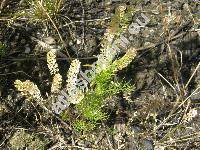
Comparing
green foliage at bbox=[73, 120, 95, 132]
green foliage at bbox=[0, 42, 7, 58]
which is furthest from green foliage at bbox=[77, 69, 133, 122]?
green foliage at bbox=[0, 42, 7, 58]

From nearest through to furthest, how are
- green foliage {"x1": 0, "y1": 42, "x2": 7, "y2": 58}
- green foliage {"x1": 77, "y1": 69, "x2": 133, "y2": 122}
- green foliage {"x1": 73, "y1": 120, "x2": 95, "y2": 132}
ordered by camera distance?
green foliage {"x1": 77, "y1": 69, "x2": 133, "y2": 122} < green foliage {"x1": 73, "y1": 120, "x2": 95, "y2": 132} < green foliage {"x1": 0, "y1": 42, "x2": 7, "y2": 58}

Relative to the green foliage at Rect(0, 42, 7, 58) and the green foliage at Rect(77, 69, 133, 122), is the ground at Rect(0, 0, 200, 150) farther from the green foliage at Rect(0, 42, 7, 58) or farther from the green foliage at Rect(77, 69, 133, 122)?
the green foliage at Rect(77, 69, 133, 122)

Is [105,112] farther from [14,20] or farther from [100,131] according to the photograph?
[14,20]

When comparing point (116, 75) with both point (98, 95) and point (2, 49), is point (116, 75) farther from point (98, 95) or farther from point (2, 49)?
point (2, 49)

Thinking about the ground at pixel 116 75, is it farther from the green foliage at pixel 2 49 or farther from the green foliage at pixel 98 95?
the green foliage at pixel 98 95

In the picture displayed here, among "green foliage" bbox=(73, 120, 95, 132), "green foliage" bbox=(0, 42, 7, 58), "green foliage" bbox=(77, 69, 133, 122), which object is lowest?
"green foliage" bbox=(73, 120, 95, 132)

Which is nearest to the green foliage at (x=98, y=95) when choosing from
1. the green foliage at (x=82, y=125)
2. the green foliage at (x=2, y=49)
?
the green foliage at (x=82, y=125)

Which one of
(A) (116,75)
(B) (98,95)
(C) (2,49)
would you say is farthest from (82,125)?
(C) (2,49)

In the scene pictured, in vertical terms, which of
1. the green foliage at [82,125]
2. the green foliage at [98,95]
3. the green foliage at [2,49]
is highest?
the green foliage at [2,49]

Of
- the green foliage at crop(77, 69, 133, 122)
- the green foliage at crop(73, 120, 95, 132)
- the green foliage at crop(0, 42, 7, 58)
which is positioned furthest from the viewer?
the green foliage at crop(0, 42, 7, 58)
